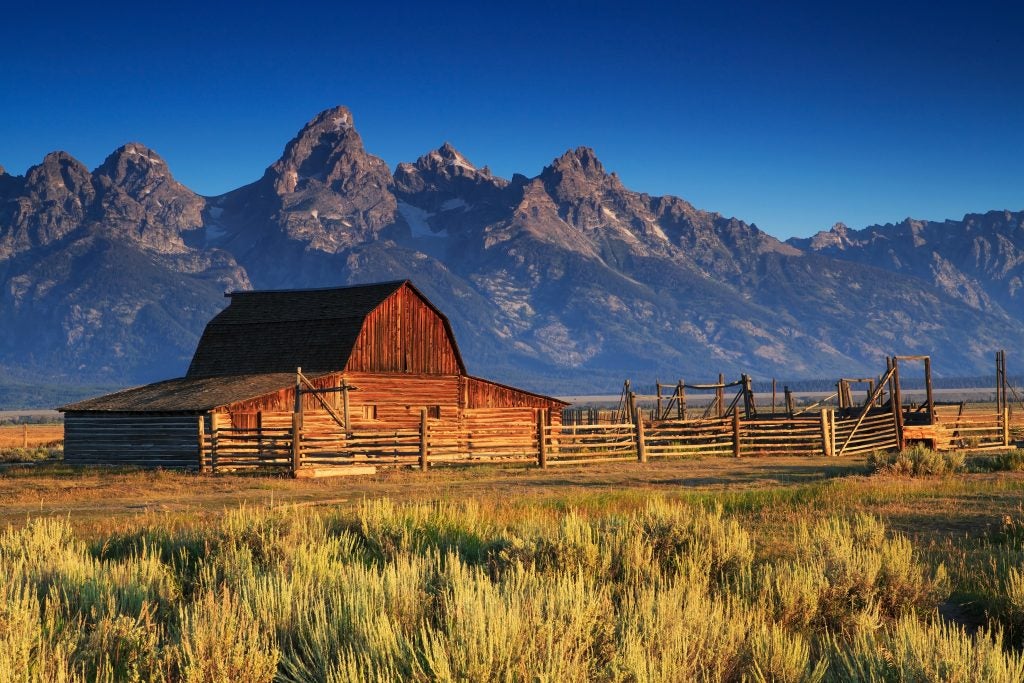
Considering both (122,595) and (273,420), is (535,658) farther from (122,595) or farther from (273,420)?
(273,420)

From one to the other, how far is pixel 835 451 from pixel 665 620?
29426 millimetres

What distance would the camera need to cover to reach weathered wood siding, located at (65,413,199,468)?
1329 inches

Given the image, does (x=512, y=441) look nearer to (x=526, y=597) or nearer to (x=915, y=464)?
(x=915, y=464)

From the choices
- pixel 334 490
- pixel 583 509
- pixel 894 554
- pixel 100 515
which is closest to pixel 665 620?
pixel 894 554

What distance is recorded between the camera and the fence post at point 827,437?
35.1 m

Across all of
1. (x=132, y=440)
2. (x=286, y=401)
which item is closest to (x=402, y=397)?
(x=286, y=401)

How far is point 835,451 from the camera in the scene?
35.4m

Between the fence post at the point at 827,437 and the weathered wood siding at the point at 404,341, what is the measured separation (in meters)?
15.2

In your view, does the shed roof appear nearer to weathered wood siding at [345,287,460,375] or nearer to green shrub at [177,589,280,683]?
weathered wood siding at [345,287,460,375]

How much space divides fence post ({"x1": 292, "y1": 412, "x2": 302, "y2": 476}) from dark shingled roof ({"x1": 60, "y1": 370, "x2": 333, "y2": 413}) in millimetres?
4411

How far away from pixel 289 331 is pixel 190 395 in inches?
281

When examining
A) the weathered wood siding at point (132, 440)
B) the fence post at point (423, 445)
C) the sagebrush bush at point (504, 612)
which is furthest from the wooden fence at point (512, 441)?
the sagebrush bush at point (504, 612)

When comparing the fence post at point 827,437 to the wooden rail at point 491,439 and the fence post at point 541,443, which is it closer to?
the wooden rail at point 491,439

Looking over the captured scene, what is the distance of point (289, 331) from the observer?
139 feet
